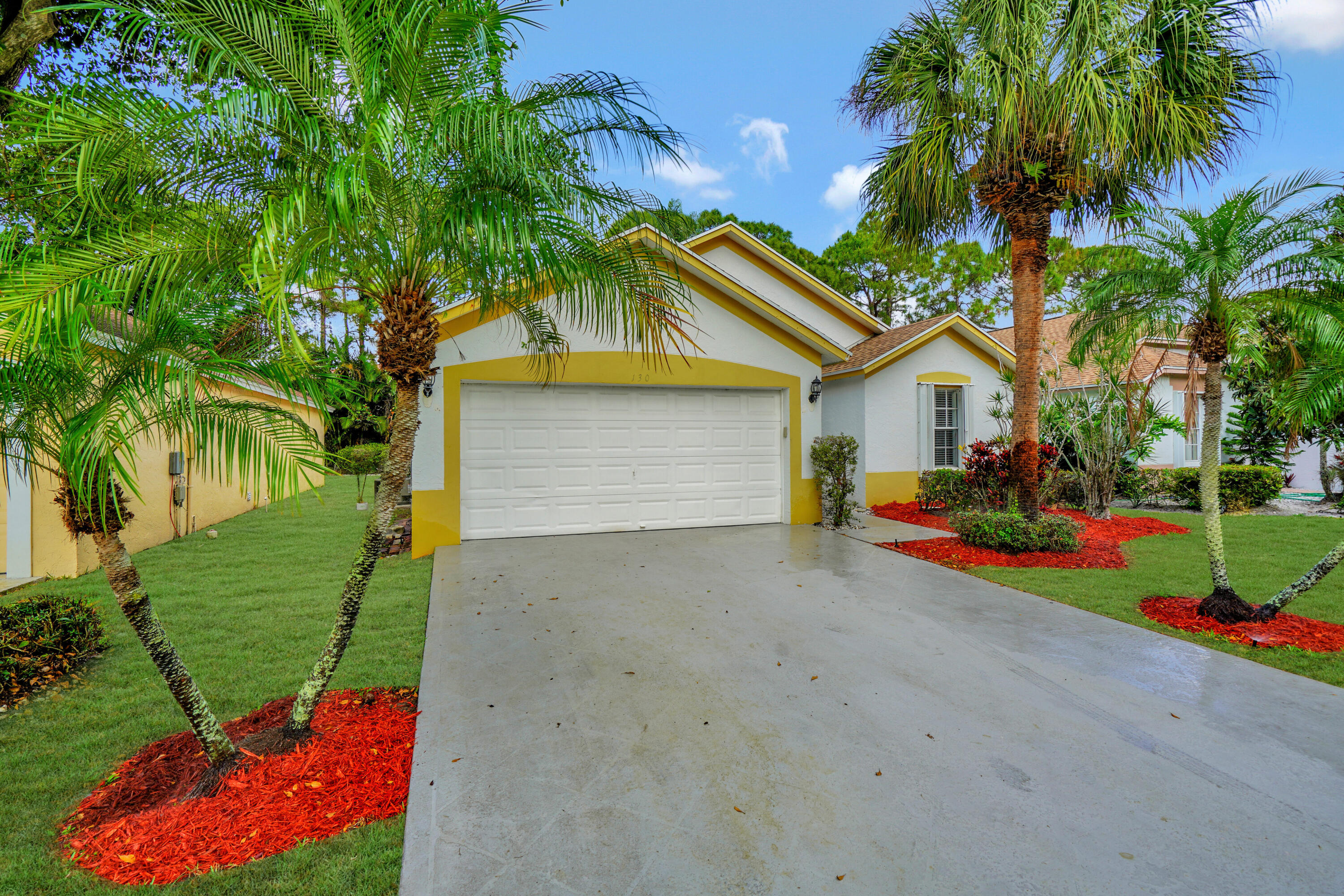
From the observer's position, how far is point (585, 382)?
9422mm

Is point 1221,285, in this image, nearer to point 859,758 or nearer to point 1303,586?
point 1303,586

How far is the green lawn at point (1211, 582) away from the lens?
184 inches

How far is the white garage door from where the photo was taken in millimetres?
9109

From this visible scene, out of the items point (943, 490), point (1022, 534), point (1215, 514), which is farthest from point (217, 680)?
point (943, 490)

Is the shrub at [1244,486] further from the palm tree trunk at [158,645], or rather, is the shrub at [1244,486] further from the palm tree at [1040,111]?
the palm tree trunk at [158,645]

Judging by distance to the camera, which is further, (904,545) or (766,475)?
(766,475)

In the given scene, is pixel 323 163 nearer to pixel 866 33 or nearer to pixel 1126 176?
pixel 866 33

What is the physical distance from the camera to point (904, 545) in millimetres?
8766

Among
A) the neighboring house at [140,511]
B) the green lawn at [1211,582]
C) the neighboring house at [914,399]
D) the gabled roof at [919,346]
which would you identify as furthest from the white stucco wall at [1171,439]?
the neighboring house at [140,511]

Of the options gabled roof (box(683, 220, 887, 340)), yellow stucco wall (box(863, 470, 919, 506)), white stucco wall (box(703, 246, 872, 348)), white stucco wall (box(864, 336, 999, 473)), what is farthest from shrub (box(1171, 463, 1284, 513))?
white stucco wall (box(703, 246, 872, 348))

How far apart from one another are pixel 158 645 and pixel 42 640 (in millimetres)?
2687

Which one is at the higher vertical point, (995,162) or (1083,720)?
(995,162)

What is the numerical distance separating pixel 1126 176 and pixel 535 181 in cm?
896

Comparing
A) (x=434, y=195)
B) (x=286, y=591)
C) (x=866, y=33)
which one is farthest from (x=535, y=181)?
(x=866, y=33)
